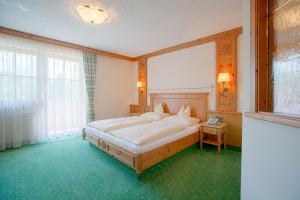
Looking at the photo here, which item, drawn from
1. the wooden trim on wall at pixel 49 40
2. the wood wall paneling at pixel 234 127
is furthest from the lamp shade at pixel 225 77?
the wooden trim on wall at pixel 49 40

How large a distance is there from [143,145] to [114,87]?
374cm

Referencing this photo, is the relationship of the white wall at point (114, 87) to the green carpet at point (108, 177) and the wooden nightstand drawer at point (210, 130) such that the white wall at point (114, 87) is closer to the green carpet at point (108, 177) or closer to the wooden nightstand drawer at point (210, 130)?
the green carpet at point (108, 177)

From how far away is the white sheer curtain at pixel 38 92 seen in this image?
3387 millimetres

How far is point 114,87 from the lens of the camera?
5566 millimetres

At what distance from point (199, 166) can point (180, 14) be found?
297 centimetres

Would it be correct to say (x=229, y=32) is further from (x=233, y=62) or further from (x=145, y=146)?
(x=145, y=146)

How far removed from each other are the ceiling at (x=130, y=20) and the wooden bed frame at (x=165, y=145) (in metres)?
1.75

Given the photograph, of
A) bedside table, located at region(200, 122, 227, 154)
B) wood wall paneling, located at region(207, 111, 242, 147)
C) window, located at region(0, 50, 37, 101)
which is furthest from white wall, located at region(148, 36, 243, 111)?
window, located at region(0, 50, 37, 101)

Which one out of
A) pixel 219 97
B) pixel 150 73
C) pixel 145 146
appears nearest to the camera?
pixel 145 146

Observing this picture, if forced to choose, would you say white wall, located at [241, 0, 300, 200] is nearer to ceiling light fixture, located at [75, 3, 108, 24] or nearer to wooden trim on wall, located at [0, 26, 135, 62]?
ceiling light fixture, located at [75, 3, 108, 24]

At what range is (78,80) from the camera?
15.0ft

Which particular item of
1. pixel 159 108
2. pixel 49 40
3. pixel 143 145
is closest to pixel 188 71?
pixel 159 108

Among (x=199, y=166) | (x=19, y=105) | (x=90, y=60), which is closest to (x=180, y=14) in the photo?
(x=199, y=166)

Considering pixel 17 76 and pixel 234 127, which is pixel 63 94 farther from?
pixel 234 127
